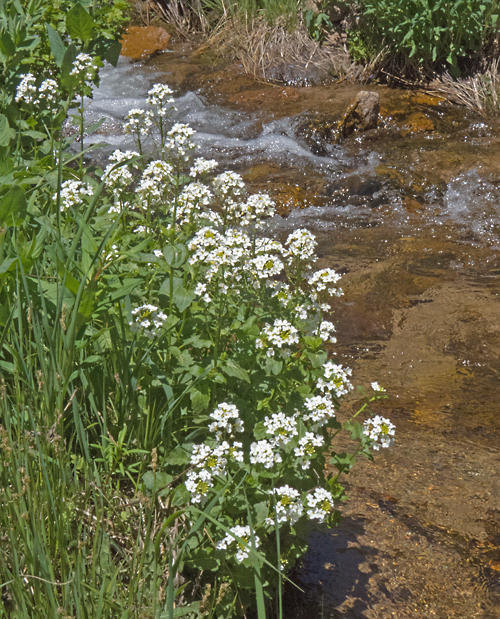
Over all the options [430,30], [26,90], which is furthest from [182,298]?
[430,30]

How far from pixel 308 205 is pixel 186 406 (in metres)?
3.94

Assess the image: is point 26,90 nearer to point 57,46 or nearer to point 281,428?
point 57,46

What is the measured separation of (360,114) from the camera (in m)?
6.70

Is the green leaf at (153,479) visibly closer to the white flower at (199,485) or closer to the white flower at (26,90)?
the white flower at (199,485)

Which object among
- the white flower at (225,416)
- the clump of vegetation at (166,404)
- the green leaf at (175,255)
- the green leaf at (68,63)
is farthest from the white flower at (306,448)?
the green leaf at (68,63)

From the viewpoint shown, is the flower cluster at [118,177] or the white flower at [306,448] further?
the flower cluster at [118,177]

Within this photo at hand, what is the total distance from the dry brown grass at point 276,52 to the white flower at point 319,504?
724cm

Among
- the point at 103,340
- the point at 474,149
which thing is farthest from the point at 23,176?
the point at 474,149

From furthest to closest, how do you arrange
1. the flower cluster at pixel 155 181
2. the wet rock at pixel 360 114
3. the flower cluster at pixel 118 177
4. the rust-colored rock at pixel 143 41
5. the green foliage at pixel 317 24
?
the rust-colored rock at pixel 143 41 → the green foliage at pixel 317 24 → the wet rock at pixel 360 114 → the flower cluster at pixel 118 177 → the flower cluster at pixel 155 181

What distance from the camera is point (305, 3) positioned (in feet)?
28.1

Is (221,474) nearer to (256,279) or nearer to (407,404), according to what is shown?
(256,279)

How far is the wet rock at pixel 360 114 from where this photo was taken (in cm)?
667

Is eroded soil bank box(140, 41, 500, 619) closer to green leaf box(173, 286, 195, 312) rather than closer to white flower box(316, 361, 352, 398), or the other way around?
white flower box(316, 361, 352, 398)

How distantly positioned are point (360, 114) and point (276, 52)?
2.40 meters
